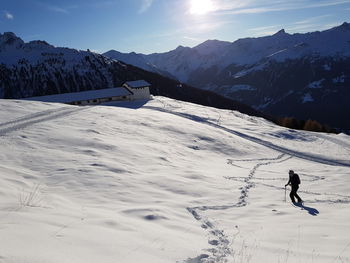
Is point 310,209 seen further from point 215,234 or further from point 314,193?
point 215,234

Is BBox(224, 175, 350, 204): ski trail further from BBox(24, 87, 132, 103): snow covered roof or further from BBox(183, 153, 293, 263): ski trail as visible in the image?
BBox(24, 87, 132, 103): snow covered roof

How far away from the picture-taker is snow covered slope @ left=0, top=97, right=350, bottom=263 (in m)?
7.46

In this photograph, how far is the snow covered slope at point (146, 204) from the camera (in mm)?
7457

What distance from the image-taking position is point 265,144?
140 feet

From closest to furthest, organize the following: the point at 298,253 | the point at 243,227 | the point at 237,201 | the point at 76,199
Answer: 1. the point at 298,253
2. the point at 243,227
3. the point at 76,199
4. the point at 237,201

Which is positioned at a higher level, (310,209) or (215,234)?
(215,234)

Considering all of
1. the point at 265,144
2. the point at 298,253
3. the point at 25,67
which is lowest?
the point at 265,144

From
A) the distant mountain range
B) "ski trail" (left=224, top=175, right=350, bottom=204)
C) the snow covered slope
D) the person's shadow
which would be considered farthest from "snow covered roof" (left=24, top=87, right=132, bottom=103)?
the distant mountain range

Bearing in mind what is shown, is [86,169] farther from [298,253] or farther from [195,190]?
[298,253]

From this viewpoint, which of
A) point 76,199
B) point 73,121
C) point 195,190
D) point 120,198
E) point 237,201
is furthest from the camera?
point 73,121

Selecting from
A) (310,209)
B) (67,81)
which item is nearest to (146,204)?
(310,209)

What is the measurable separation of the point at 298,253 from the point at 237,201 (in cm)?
695

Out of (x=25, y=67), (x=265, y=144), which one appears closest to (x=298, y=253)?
(x=265, y=144)

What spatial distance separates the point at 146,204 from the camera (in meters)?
12.3
